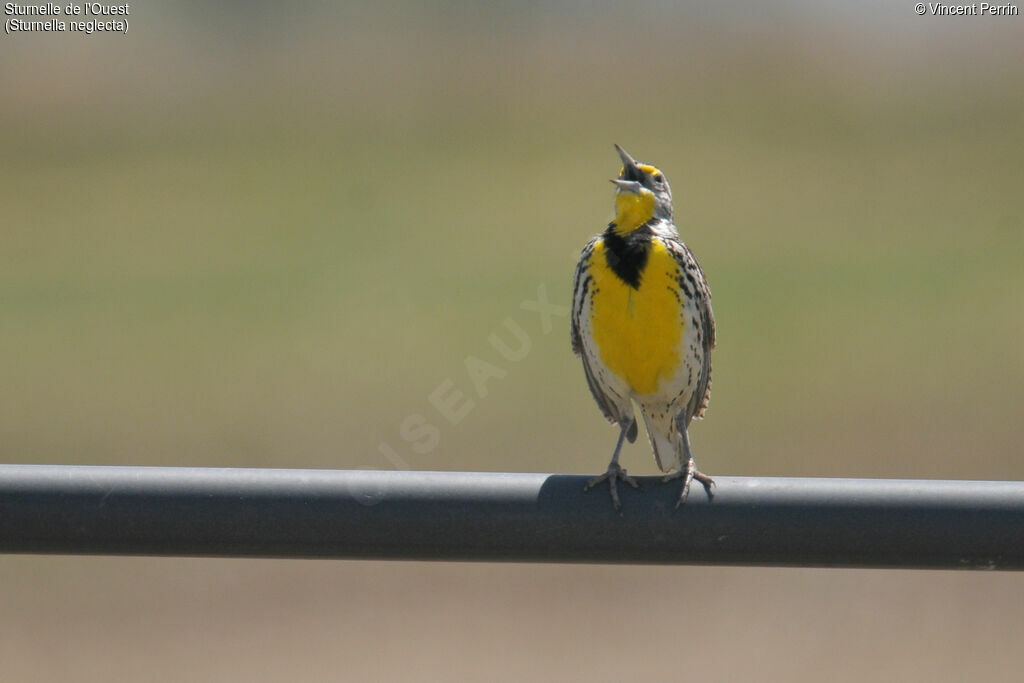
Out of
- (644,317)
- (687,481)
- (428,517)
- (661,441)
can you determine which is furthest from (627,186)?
(428,517)

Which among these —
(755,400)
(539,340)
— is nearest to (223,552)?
(755,400)

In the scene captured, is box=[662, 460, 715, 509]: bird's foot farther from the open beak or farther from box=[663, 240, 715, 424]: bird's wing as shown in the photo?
the open beak

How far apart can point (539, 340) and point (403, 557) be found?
1259 cm

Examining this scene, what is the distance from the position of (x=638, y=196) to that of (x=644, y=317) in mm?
469

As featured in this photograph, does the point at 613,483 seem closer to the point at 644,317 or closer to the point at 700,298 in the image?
the point at 644,317

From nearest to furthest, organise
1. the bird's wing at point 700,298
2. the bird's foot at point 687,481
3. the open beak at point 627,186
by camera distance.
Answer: the bird's foot at point 687,481
the bird's wing at point 700,298
the open beak at point 627,186

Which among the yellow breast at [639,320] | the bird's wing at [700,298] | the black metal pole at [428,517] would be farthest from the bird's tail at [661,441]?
the black metal pole at [428,517]

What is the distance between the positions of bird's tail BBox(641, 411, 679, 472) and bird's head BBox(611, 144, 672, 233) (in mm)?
599

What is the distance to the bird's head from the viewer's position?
4.16 m

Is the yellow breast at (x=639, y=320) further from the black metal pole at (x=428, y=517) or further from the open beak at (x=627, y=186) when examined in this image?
the black metal pole at (x=428, y=517)

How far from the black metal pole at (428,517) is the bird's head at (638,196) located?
183 centimetres

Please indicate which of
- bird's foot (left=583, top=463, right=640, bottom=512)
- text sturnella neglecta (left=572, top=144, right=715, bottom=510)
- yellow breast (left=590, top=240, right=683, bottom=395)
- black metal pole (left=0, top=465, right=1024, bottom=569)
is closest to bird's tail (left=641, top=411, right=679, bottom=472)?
text sturnella neglecta (left=572, top=144, right=715, bottom=510)

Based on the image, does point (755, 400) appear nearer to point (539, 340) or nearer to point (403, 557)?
point (539, 340)

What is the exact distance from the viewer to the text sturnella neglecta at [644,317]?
388 cm
